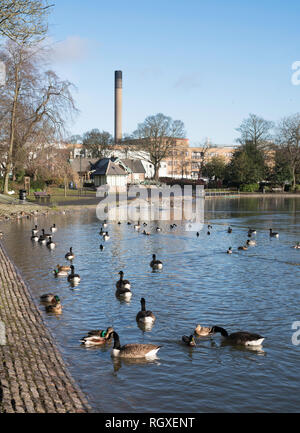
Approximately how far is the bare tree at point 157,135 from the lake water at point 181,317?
71.6m

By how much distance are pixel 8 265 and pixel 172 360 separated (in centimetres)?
1166

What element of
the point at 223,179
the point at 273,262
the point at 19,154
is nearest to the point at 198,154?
the point at 223,179

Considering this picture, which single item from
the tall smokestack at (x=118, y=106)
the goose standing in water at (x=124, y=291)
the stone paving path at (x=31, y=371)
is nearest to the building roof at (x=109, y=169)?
the tall smokestack at (x=118, y=106)

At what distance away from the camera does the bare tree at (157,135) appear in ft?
323

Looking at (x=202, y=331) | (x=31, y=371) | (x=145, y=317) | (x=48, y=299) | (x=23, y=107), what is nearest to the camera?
(x=31, y=371)

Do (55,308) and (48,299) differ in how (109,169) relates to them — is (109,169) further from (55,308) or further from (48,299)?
(55,308)

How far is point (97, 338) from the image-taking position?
37.3 ft

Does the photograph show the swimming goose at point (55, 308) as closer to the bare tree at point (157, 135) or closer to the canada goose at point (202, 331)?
the canada goose at point (202, 331)

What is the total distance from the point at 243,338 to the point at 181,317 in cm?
272

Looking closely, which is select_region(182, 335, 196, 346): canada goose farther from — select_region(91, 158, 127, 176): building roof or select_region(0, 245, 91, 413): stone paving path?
select_region(91, 158, 127, 176): building roof

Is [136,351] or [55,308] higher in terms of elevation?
[55,308]

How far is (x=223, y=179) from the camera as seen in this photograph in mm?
104438

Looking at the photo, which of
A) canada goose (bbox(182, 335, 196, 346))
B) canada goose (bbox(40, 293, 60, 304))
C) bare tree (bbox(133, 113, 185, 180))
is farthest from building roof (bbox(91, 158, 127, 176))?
canada goose (bbox(182, 335, 196, 346))

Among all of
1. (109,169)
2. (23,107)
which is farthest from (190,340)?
(109,169)
